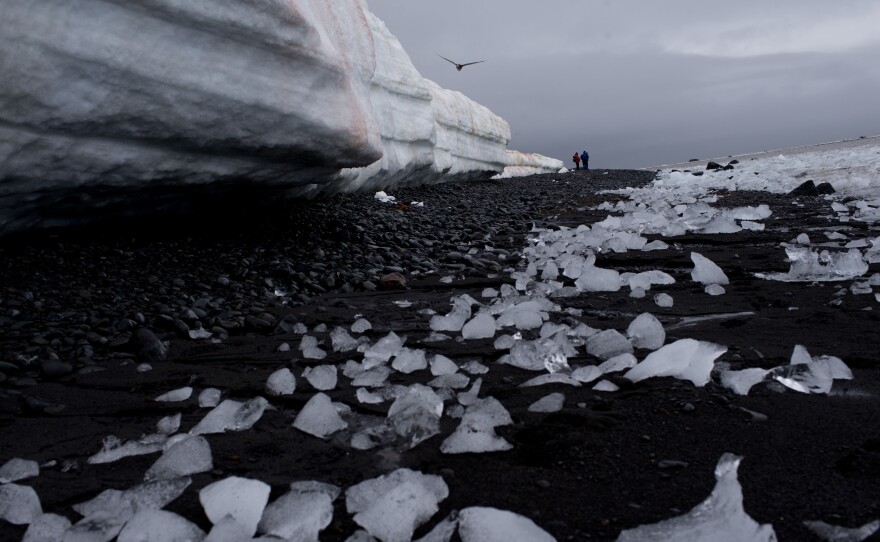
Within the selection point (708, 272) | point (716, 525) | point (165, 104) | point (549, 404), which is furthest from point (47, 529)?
point (708, 272)

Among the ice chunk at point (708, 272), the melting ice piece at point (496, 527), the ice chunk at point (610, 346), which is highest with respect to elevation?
the ice chunk at point (708, 272)

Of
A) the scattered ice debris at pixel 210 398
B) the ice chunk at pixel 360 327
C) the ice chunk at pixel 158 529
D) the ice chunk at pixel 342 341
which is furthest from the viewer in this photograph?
the ice chunk at pixel 360 327

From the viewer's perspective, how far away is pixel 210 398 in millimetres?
2154

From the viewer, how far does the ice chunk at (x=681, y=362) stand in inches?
76.2

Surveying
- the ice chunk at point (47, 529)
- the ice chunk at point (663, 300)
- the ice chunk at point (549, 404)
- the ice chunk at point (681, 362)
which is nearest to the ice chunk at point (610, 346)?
the ice chunk at point (681, 362)

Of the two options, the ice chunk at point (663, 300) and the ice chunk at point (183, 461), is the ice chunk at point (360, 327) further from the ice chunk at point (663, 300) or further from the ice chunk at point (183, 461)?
the ice chunk at point (663, 300)

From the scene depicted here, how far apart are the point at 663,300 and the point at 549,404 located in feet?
4.95

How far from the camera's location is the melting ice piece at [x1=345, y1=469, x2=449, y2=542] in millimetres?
1286

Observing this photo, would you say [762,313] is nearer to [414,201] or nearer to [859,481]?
[859,481]

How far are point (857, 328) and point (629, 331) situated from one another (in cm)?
89

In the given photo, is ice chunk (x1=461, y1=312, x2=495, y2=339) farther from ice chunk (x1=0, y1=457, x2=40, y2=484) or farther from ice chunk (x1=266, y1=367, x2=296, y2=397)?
ice chunk (x1=0, y1=457, x2=40, y2=484)

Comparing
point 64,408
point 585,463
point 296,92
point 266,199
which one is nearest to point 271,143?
point 296,92

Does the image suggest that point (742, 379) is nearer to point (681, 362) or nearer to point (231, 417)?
point (681, 362)

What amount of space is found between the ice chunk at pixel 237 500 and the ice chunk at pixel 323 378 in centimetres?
77
